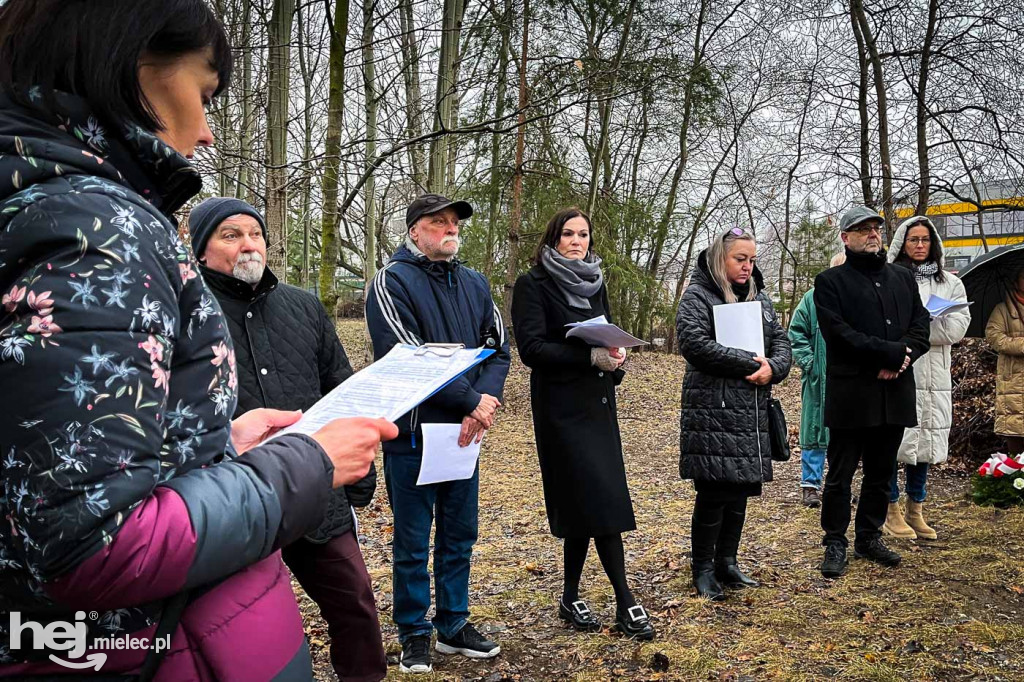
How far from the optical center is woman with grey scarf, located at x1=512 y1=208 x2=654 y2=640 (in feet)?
13.4

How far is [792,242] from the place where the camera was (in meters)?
24.7

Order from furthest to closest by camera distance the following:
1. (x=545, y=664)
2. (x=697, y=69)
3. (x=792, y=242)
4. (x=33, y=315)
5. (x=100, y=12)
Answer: (x=792, y=242)
(x=697, y=69)
(x=545, y=664)
(x=100, y=12)
(x=33, y=315)

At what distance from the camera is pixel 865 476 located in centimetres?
505

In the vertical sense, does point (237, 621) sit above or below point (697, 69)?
below

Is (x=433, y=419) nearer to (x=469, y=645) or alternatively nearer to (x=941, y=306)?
(x=469, y=645)

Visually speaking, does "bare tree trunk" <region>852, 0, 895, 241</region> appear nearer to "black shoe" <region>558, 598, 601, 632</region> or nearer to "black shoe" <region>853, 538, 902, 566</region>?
"black shoe" <region>853, 538, 902, 566</region>

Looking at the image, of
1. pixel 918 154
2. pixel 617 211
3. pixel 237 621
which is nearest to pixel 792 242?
pixel 617 211

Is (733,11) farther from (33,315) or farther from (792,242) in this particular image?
(33,315)

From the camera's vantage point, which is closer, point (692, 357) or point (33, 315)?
point (33, 315)

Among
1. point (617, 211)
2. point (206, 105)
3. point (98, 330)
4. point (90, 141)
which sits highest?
point (617, 211)

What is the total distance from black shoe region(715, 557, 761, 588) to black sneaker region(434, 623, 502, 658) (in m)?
1.63

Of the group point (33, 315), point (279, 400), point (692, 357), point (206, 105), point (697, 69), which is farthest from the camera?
point (697, 69)

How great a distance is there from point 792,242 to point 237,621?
25.6 m

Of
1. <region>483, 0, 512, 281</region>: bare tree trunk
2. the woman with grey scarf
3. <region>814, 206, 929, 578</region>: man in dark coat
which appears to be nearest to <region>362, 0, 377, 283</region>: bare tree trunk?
<region>483, 0, 512, 281</region>: bare tree trunk
